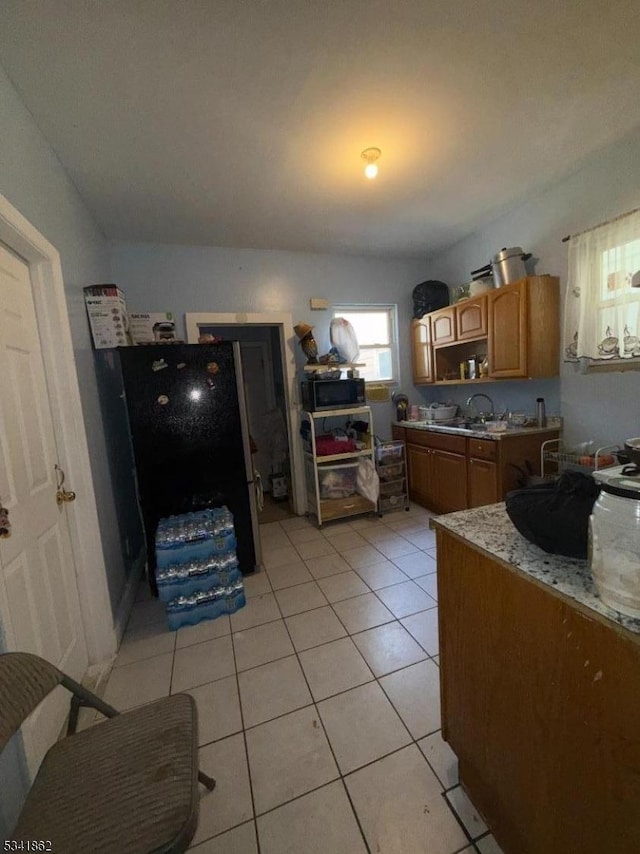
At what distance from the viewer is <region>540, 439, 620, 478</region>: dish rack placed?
221 centimetres

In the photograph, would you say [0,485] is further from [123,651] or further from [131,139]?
[131,139]

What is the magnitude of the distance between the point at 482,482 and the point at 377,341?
78.5 inches

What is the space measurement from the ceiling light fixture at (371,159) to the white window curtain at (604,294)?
4.95ft

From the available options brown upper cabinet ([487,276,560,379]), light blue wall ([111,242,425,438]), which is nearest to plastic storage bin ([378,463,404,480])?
light blue wall ([111,242,425,438])

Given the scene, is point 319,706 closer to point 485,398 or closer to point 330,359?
point 330,359

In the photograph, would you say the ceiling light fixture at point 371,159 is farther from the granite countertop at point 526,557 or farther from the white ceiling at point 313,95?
the granite countertop at point 526,557

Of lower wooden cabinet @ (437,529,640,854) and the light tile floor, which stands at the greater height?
lower wooden cabinet @ (437,529,640,854)

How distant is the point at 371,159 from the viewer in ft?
6.68

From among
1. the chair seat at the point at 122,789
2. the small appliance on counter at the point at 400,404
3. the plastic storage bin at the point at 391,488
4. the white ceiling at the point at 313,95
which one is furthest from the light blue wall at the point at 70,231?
the small appliance on counter at the point at 400,404

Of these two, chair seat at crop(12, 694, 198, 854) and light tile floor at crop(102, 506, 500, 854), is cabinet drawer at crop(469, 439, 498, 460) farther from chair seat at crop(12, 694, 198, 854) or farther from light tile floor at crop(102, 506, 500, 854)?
chair seat at crop(12, 694, 198, 854)

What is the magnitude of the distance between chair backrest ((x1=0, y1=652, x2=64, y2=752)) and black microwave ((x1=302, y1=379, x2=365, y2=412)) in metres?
2.50

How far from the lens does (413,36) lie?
1.33 m

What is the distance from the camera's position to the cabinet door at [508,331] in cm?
258

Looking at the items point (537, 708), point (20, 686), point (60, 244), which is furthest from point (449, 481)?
point (60, 244)
